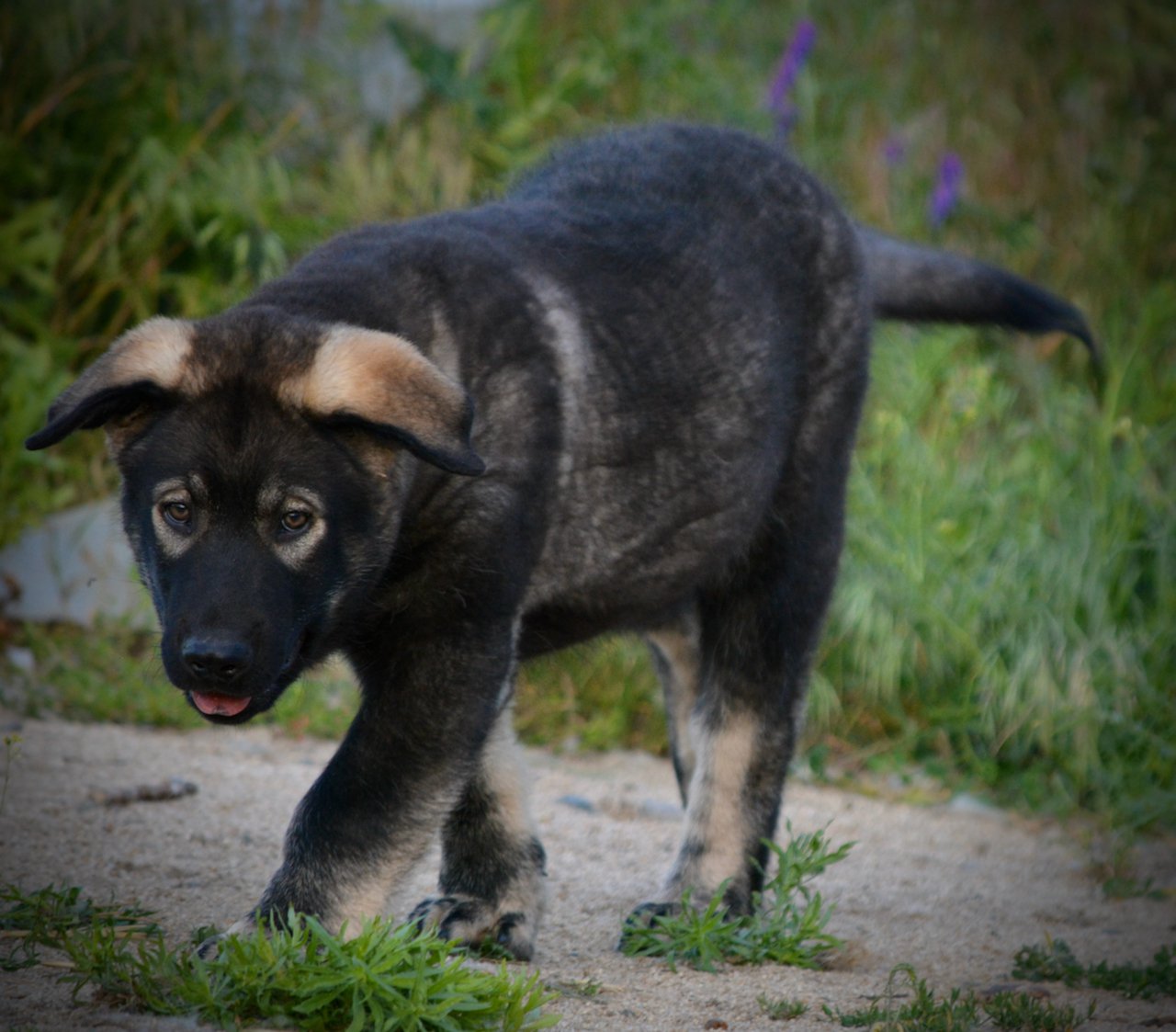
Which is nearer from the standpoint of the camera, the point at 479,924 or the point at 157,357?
the point at 157,357

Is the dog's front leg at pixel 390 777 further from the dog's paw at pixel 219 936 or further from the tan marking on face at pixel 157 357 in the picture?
the tan marking on face at pixel 157 357

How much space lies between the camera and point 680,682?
4879 mm

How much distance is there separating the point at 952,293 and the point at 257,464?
286 centimetres

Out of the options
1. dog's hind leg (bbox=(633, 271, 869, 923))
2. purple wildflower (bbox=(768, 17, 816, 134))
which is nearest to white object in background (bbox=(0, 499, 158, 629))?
dog's hind leg (bbox=(633, 271, 869, 923))

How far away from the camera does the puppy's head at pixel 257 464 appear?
9.98 feet

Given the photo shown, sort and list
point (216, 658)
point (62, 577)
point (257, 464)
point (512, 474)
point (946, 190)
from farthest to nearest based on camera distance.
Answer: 1. point (946, 190)
2. point (62, 577)
3. point (512, 474)
4. point (257, 464)
5. point (216, 658)

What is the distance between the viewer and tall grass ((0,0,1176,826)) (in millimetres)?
6293

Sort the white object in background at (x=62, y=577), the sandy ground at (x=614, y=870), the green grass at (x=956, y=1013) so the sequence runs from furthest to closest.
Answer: the white object in background at (x=62, y=577), the sandy ground at (x=614, y=870), the green grass at (x=956, y=1013)

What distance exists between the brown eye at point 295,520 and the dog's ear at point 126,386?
1.11 ft

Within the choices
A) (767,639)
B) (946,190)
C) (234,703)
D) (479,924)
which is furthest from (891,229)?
(234,703)

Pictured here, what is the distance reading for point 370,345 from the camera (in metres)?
3.22

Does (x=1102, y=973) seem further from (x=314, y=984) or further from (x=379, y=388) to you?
(x=379, y=388)

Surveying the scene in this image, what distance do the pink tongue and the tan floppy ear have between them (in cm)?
58

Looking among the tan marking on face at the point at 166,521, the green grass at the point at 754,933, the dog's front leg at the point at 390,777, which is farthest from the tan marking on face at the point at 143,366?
the green grass at the point at 754,933
